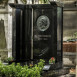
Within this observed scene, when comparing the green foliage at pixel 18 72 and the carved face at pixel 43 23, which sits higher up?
the carved face at pixel 43 23

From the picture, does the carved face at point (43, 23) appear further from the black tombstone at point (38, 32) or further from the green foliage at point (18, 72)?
the green foliage at point (18, 72)

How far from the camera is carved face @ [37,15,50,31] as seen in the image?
14.1 meters

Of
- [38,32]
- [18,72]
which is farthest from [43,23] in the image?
[18,72]

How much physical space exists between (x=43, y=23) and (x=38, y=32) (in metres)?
0.66

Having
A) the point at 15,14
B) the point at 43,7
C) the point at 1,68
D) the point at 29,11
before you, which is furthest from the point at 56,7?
the point at 1,68

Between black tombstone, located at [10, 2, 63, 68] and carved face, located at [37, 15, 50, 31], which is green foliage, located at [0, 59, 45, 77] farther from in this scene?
carved face, located at [37, 15, 50, 31]

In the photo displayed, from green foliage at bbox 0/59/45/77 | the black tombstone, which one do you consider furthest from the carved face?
green foliage at bbox 0/59/45/77

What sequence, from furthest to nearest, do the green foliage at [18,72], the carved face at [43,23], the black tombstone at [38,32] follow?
the carved face at [43,23]
the black tombstone at [38,32]
the green foliage at [18,72]

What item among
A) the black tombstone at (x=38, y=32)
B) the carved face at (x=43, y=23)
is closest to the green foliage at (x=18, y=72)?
the black tombstone at (x=38, y=32)

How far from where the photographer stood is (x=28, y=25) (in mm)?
14656

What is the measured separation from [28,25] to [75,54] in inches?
143

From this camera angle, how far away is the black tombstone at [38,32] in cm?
1376

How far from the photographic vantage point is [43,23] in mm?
14148

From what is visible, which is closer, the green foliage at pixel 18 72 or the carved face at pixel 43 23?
the green foliage at pixel 18 72
